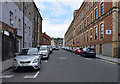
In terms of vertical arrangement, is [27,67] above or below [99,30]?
below

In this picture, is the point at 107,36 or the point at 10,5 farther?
the point at 107,36

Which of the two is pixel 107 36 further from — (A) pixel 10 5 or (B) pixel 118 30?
(A) pixel 10 5

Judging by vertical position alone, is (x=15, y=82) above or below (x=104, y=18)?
below

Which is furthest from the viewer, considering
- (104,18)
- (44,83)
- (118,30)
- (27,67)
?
(104,18)

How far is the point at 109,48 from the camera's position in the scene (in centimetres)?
1764

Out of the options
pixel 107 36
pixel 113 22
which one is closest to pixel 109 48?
pixel 107 36

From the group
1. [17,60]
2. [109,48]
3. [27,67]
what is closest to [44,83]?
[27,67]

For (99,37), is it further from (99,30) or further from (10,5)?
(10,5)

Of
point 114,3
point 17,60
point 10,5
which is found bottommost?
point 17,60

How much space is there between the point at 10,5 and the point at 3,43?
18.1 ft

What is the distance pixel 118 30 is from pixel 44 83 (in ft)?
51.7

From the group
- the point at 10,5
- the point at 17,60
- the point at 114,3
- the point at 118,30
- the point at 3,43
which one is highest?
the point at 114,3

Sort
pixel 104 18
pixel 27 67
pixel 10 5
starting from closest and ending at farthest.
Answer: pixel 27 67 < pixel 10 5 < pixel 104 18

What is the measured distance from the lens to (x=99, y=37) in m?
21.9
